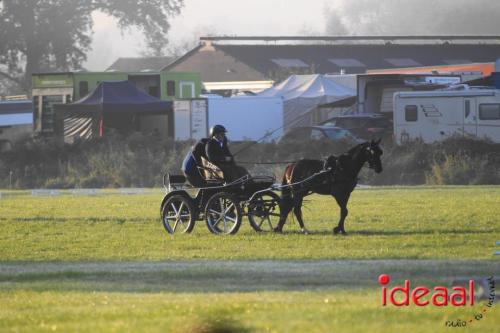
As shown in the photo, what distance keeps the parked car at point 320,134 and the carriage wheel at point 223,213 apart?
21.1 meters

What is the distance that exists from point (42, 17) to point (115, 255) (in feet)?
257

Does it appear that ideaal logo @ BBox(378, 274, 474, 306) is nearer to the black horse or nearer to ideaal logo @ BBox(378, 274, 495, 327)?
ideaal logo @ BBox(378, 274, 495, 327)

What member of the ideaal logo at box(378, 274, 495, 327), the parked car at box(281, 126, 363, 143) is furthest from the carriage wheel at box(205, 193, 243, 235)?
the parked car at box(281, 126, 363, 143)

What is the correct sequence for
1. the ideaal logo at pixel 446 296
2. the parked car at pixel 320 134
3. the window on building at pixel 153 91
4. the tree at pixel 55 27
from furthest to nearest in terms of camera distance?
the tree at pixel 55 27 < the window on building at pixel 153 91 < the parked car at pixel 320 134 < the ideaal logo at pixel 446 296

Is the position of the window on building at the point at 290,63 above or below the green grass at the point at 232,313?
above

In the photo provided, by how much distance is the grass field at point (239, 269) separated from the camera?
11227 millimetres

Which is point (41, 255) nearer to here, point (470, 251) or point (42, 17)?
point (470, 251)

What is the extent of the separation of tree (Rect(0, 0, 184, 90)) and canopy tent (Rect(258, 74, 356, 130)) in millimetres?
43198

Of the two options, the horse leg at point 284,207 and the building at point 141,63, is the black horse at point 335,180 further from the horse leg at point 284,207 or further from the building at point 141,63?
the building at point 141,63

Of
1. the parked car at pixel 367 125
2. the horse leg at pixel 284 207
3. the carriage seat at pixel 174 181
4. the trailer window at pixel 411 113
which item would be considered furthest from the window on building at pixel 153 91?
the horse leg at pixel 284 207

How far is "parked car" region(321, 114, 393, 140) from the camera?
144 feet

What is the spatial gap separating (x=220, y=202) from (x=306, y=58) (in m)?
62.6

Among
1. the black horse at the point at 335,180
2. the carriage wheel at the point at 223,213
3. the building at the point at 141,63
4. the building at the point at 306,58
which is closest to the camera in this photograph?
the carriage wheel at the point at 223,213

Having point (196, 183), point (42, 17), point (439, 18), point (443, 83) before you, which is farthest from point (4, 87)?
point (196, 183)
